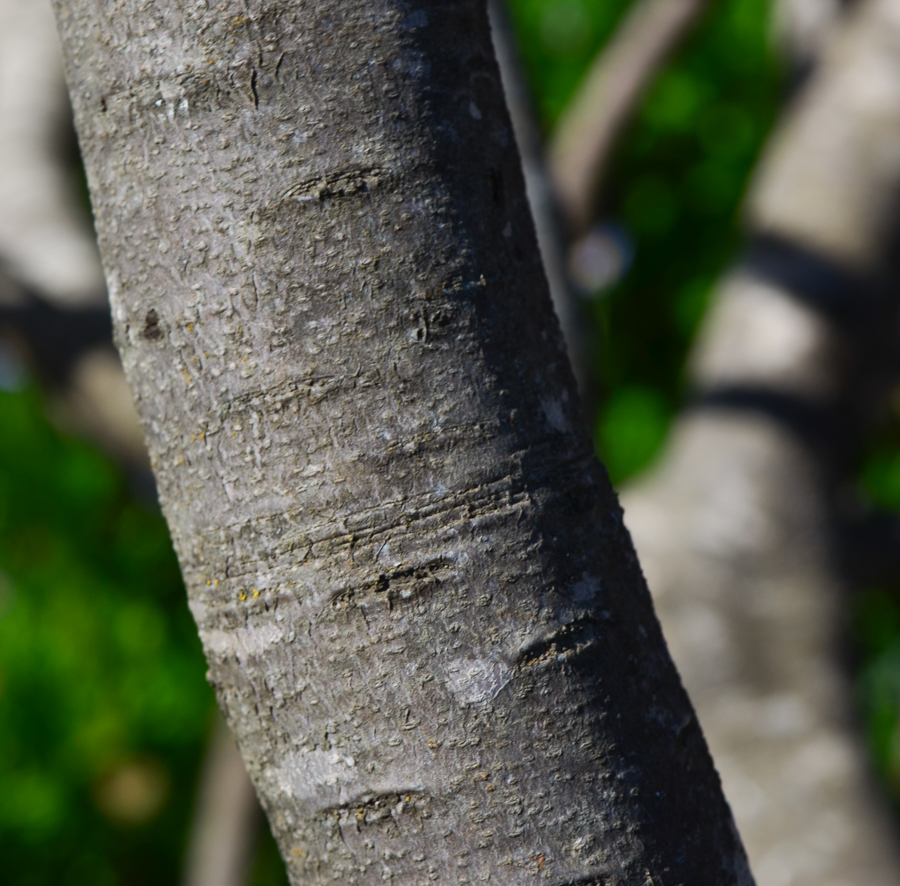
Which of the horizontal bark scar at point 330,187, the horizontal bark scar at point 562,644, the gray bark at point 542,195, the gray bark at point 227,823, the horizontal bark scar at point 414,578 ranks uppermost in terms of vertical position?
the horizontal bark scar at point 330,187

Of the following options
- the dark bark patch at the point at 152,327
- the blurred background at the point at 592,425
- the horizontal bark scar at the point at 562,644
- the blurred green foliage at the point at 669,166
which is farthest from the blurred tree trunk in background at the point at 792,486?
the dark bark patch at the point at 152,327

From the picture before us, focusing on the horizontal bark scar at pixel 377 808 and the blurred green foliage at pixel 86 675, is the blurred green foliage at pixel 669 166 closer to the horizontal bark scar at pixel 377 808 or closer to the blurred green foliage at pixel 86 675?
the blurred green foliage at pixel 86 675

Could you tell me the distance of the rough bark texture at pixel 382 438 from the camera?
1.75ft

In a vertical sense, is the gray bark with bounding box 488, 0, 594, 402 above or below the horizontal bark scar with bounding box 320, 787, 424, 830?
below

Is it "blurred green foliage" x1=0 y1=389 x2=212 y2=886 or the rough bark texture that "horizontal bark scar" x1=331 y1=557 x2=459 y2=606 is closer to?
the rough bark texture

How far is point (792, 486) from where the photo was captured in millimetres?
2430

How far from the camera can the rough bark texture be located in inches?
21.0

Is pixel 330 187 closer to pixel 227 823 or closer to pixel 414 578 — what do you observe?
pixel 414 578

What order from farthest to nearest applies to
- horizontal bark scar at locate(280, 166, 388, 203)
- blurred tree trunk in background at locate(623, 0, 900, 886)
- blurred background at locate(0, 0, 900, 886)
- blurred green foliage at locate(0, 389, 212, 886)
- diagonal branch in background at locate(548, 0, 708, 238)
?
blurred green foliage at locate(0, 389, 212, 886) < diagonal branch in background at locate(548, 0, 708, 238) < blurred background at locate(0, 0, 900, 886) < blurred tree trunk in background at locate(623, 0, 900, 886) < horizontal bark scar at locate(280, 166, 388, 203)

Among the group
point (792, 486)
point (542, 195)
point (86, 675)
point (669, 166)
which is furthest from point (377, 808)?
point (669, 166)

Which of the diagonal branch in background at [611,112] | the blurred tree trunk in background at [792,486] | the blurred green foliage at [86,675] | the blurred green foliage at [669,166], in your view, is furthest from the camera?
the blurred green foliage at [669,166]

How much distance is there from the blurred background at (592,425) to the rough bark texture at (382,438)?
73.9 inches

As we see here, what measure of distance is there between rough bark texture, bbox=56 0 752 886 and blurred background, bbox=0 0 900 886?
1878 millimetres

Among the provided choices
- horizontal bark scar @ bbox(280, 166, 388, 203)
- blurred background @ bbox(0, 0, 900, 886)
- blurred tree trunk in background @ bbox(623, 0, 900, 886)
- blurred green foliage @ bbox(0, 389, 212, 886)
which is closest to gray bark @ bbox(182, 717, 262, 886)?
blurred background @ bbox(0, 0, 900, 886)
